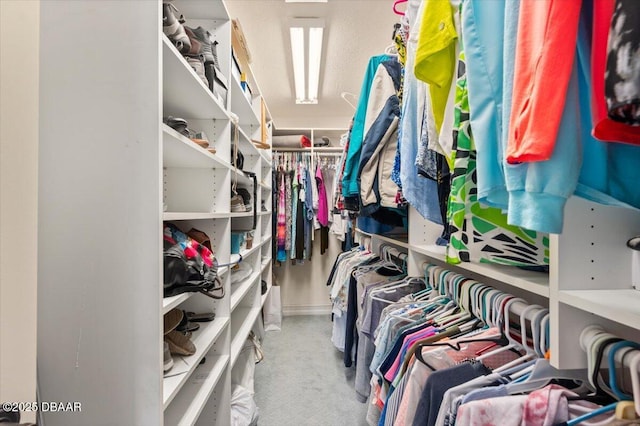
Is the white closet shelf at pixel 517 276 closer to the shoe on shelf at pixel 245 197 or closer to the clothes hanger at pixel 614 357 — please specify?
the clothes hanger at pixel 614 357

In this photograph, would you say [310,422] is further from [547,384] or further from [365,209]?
[547,384]

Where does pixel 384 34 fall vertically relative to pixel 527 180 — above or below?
above

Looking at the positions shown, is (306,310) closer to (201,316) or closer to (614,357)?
(201,316)

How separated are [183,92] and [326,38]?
1.43m

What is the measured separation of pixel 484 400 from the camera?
51 centimetres

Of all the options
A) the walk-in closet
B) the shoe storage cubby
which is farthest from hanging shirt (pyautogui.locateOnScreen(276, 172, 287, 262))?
the shoe storage cubby

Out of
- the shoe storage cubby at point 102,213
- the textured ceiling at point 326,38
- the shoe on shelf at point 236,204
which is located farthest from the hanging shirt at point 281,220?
the shoe storage cubby at point 102,213

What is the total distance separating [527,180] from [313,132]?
3.04 metres

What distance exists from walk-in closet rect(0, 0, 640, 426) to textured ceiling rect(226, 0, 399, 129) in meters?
0.60

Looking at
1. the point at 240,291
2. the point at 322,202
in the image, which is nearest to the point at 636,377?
the point at 240,291

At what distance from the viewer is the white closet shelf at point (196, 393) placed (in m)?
1.02

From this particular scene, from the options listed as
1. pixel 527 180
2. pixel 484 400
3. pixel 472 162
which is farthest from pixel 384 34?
pixel 484 400

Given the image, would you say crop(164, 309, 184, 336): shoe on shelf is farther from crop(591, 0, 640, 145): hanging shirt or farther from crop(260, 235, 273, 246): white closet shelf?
crop(260, 235, 273, 246): white closet shelf

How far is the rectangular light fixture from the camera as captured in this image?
1.88 m
